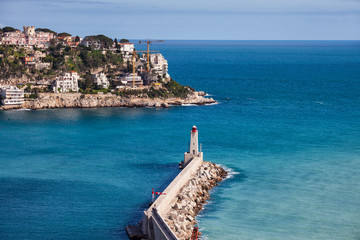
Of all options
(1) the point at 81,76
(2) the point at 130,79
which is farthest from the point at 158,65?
(1) the point at 81,76

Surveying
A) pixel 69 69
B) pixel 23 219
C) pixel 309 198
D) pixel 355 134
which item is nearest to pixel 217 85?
pixel 69 69

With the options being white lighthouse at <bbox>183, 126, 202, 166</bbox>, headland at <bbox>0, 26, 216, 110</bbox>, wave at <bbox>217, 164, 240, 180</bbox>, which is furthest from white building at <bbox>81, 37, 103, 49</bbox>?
wave at <bbox>217, 164, 240, 180</bbox>

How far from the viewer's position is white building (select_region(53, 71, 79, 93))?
83.2 m

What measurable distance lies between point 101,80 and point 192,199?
5271cm

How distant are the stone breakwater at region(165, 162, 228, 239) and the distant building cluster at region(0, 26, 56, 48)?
63183mm

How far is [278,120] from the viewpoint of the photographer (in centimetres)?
6950

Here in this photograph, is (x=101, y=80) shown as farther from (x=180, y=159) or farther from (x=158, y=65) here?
(x=180, y=159)

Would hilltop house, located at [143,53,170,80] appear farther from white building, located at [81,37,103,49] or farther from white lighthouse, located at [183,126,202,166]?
white lighthouse, located at [183,126,202,166]

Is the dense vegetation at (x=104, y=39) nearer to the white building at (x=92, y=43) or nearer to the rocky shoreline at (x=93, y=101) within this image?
the white building at (x=92, y=43)

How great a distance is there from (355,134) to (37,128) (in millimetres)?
35851

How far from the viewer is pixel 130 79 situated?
90.2m

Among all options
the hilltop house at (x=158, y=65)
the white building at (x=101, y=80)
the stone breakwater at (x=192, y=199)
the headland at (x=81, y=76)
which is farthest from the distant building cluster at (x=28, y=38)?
the stone breakwater at (x=192, y=199)

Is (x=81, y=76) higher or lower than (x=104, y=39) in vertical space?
lower

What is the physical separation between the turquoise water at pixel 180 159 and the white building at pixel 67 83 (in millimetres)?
6598
